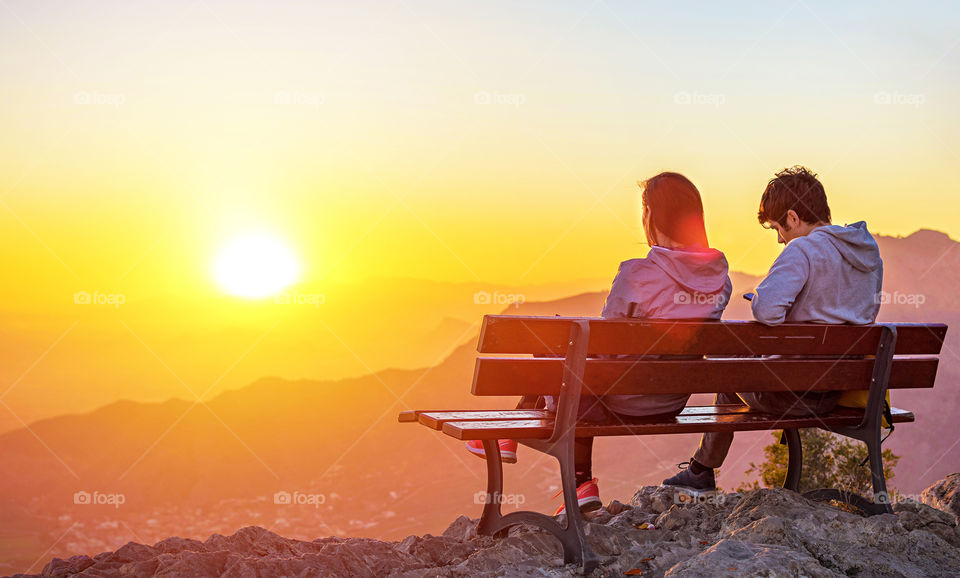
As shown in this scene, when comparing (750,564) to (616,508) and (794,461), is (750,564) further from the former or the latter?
(794,461)

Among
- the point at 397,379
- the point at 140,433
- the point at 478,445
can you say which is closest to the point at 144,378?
the point at 140,433

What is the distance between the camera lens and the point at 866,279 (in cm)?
434

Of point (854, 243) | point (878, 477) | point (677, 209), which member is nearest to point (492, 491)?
point (677, 209)

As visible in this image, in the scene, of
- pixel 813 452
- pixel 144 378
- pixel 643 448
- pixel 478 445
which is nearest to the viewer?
pixel 478 445

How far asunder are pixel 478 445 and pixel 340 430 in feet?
157

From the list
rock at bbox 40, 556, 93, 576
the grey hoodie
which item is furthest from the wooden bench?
rock at bbox 40, 556, 93, 576

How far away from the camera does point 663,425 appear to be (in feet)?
12.6

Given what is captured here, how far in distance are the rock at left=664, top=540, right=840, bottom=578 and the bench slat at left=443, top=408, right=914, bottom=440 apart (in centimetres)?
71

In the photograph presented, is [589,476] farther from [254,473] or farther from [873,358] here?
[254,473]

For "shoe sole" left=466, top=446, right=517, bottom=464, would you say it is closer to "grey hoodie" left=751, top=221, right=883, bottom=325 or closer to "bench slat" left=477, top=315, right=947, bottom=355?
"bench slat" left=477, top=315, right=947, bottom=355

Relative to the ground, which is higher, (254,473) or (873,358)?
(873,358)

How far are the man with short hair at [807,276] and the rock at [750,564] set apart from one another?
1195 mm

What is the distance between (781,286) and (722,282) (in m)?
0.31

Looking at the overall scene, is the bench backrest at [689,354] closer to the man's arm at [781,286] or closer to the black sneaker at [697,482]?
the man's arm at [781,286]
